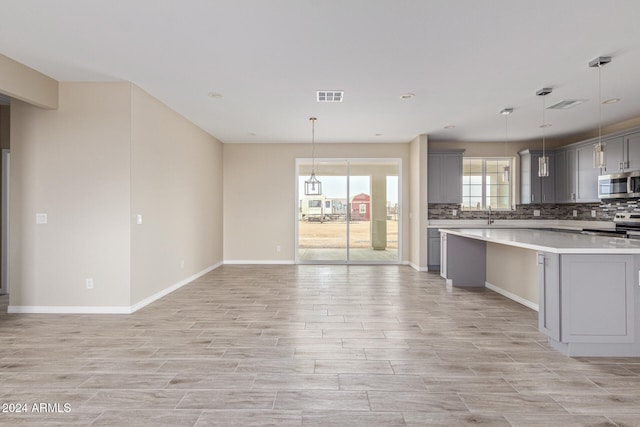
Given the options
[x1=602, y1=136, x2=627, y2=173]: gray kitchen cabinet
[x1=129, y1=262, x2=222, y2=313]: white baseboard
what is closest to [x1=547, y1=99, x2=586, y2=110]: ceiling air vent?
[x1=602, y1=136, x2=627, y2=173]: gray kitchen cabinet

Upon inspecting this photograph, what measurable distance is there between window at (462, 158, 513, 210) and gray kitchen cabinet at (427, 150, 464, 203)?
0.51 m

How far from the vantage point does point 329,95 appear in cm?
470

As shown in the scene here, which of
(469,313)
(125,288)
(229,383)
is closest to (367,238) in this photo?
(469,313)

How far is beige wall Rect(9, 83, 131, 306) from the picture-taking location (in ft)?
13.8

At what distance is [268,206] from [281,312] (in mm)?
4121

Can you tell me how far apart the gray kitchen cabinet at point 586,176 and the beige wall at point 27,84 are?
8162mm

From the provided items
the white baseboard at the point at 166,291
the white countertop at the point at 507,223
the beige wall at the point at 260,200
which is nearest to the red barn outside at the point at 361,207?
the beige wall at the point at 260,200

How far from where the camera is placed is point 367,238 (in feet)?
26.8

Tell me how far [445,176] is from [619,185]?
9.16 ft

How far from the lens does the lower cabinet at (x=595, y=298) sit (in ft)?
9.66

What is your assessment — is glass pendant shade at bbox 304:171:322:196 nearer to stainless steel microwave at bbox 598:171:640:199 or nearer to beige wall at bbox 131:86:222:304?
beige wall at bbox 131:86:222:304

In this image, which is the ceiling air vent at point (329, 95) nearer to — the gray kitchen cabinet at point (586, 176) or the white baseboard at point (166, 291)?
the white baseboard at point (166, 291)

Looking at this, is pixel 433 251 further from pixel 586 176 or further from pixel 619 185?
pixel 619 185

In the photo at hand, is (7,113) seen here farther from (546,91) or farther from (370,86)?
(546,91)
